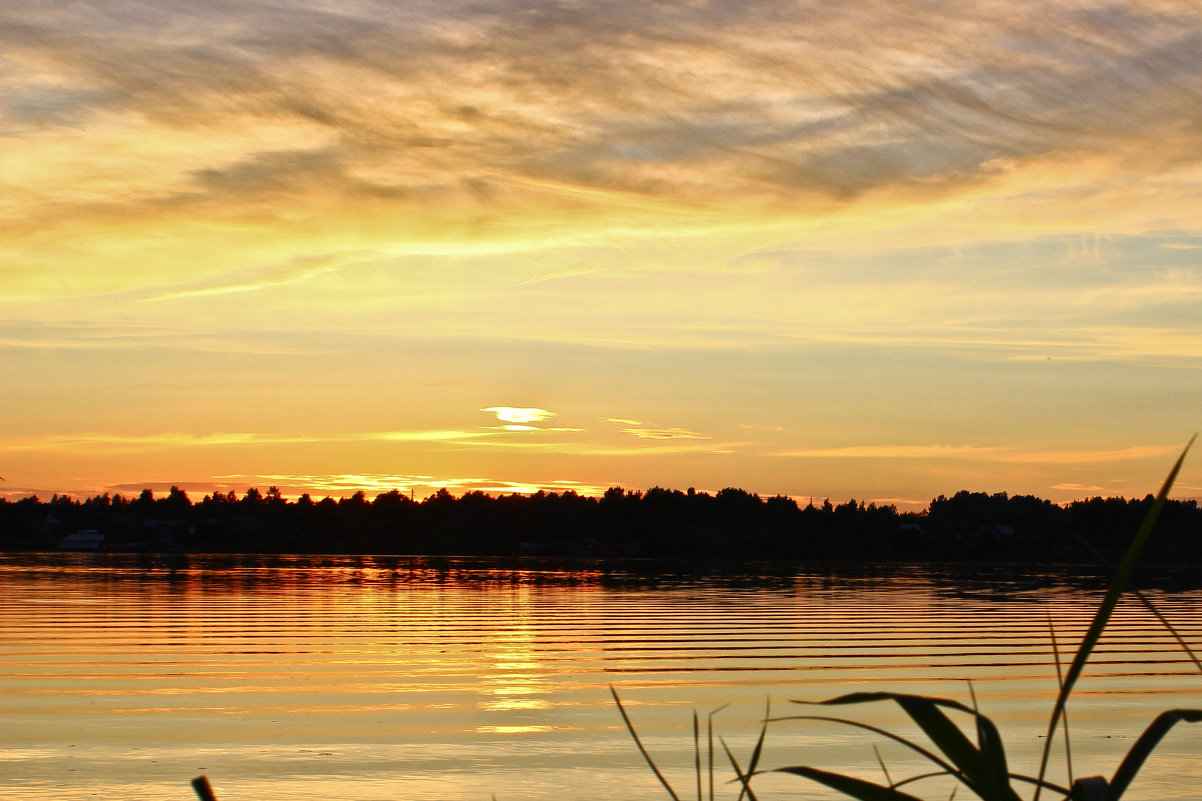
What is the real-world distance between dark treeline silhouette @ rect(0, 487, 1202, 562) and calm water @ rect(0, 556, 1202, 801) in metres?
64.8

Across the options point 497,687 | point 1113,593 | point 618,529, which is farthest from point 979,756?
point 618,529

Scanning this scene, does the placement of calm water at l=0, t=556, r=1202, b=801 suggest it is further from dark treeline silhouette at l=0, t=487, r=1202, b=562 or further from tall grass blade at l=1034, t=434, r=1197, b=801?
dark treeline silhouette at l=0, t=487, r=1202, b=562

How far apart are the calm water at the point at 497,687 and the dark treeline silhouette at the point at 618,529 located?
6475 cm

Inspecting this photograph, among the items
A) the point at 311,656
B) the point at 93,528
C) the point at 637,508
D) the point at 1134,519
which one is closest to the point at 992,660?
the point at 311,656

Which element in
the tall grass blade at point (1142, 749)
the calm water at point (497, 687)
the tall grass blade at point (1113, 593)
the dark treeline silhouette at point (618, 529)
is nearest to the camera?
the tall grass blade at point (1113, 593)

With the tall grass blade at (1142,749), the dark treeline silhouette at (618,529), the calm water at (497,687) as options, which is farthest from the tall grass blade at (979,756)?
the dark treeline silhouette at (618,529)

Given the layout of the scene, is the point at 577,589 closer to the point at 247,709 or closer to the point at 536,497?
the point at 247,709

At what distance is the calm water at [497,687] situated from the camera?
1262 cm

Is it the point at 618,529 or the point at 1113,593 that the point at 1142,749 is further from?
the point at 618,529

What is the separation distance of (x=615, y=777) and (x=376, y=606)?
80.9ft

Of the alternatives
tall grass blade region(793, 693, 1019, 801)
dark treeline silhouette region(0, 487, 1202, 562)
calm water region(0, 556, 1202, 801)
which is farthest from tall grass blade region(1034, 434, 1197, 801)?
dark treeline silhouette region(0, 487, 1202, 562)

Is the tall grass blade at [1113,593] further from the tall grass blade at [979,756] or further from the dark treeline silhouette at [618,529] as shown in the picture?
the dark treeline silhouette at [618,529]

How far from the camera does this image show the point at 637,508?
11794cm

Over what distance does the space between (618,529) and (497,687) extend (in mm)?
→ 100861
